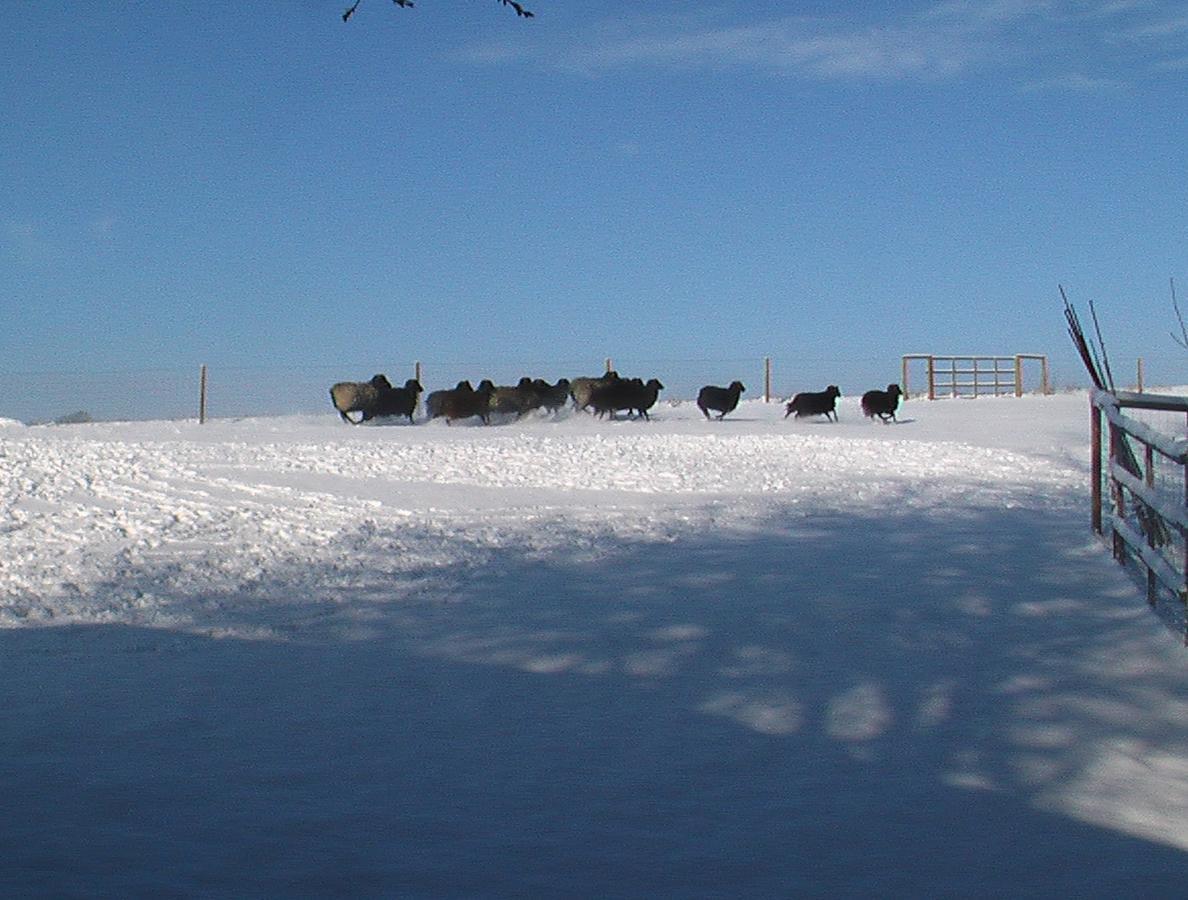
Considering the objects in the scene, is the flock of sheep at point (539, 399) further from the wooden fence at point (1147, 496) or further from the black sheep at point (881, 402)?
the wooden fence at point (1147, 496)

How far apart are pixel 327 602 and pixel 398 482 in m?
5.58

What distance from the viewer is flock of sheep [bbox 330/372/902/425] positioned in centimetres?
2434

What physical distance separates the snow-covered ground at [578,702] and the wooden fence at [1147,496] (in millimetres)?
292

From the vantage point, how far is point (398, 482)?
12.1m

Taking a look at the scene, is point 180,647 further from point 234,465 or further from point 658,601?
point 234,465

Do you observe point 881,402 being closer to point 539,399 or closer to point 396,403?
point 539,399

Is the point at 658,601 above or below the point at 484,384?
below

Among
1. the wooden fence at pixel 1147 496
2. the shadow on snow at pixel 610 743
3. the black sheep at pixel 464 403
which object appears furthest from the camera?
the black sheep at pixel 464 403

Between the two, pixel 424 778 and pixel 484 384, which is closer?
pixel 424 778

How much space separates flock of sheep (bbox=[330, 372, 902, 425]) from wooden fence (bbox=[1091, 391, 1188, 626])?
16910mm

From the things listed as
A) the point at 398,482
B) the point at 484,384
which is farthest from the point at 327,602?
the point at 484,384

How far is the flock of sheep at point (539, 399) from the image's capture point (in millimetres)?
24344

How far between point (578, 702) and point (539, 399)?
2085 centimetres

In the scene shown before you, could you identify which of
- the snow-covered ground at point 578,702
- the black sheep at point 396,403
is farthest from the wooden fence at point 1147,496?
the black sheep at point 396,403
